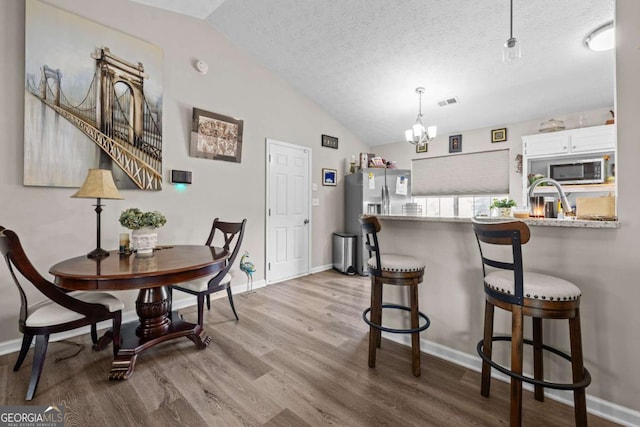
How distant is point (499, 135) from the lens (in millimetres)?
4480

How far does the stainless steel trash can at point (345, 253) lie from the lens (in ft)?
15.7

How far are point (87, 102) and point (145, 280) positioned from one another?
1938 mm

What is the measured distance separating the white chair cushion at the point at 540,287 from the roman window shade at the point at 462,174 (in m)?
3.59

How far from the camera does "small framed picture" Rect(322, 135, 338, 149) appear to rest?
16.0ft

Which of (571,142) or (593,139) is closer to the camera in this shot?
(593,139)

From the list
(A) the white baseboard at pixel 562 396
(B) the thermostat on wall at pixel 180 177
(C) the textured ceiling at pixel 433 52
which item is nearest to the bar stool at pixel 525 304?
(A) the white baseboard at pixel 562 396

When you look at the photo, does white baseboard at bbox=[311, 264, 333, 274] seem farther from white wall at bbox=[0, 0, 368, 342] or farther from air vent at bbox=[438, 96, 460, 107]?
air vent at bbox=[438, 96, 460, 107]

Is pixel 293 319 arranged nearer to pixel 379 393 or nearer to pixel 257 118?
pixel 379 393

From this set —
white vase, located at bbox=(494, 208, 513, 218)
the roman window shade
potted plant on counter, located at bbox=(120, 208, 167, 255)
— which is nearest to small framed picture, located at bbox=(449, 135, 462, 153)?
the roman window shade

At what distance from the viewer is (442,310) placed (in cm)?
213

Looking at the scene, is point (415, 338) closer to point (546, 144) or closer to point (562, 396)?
point (562, 396)

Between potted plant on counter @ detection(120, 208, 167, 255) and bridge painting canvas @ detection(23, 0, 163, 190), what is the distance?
0.77 m

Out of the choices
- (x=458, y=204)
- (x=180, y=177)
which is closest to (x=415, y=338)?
(x=180, y=177)

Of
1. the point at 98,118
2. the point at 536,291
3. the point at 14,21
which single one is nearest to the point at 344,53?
the point at 98,118
